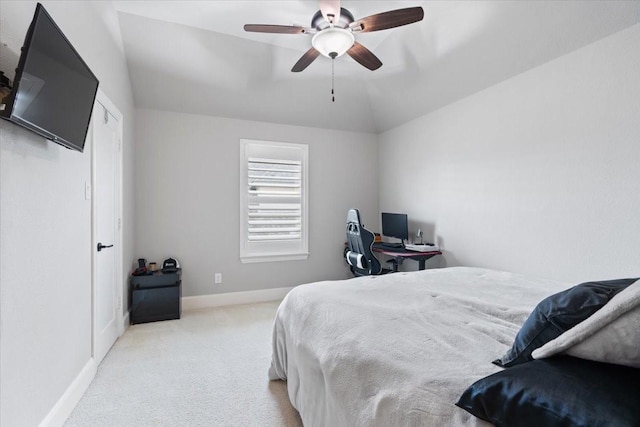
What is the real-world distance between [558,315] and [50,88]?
2.18m

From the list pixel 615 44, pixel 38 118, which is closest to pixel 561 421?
pixel 38 118

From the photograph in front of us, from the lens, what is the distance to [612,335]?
738 mm

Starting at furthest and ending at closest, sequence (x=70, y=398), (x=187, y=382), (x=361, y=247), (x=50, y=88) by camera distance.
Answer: (x=361, y=247) < (x=187, y=382) < (x=70, y=398) < (x=50, y=88)

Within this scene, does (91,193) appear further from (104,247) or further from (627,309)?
(627,309)

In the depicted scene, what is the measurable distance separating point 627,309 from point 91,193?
2825 mm

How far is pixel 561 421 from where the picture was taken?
25.5 inches

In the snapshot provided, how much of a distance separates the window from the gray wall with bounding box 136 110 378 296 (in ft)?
0.32

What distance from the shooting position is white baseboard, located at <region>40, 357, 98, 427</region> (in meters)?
1.64

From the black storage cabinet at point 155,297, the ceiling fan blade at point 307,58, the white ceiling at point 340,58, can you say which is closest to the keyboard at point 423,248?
the white ceiling at point 340,58

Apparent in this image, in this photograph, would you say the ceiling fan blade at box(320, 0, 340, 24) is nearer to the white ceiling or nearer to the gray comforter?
the white ceiling

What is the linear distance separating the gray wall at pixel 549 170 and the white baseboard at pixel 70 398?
3.43m

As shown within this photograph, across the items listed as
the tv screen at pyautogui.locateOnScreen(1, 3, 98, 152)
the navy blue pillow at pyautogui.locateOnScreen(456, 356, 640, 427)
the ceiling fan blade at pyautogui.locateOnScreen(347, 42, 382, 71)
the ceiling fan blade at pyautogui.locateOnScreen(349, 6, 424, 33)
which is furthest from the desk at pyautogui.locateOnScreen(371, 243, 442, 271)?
the tv screen at pyautogui.locateOnScreen(1, 3, 98, 152)

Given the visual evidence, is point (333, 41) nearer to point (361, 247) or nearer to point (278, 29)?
point (278, 29)

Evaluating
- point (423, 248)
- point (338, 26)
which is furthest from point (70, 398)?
point (423, 248)
